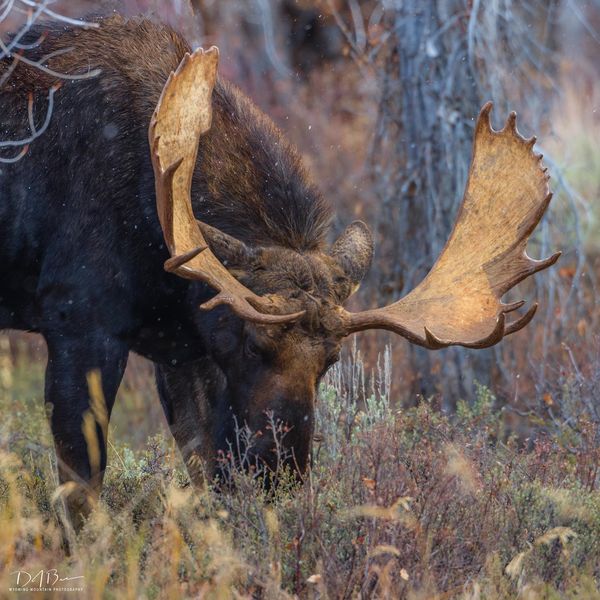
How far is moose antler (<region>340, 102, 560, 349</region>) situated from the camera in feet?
18.4

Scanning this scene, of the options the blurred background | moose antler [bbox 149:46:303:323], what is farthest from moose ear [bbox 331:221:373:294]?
the blurred background

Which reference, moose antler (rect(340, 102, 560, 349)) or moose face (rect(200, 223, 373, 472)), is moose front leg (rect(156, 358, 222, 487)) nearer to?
moose face (rect(200, 223, 373, 472))

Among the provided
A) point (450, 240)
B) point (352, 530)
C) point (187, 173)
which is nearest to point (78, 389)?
point (187, 173)

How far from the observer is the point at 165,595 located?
409cm

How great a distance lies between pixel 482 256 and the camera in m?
5.84

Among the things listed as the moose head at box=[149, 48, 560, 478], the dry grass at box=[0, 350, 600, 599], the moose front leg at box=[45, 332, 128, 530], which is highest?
the moose head at box=[149, 48, 560, 478]

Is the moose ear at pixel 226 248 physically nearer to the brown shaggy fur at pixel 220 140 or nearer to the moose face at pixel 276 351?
the moose face at pixel 276 351

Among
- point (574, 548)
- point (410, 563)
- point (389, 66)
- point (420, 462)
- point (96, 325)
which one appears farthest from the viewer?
point (389, 66)

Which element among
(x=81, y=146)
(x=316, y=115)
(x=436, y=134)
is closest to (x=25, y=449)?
(x=81, y=146)

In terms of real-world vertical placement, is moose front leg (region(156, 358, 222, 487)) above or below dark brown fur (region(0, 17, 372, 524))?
below

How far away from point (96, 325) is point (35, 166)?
860 millimetres

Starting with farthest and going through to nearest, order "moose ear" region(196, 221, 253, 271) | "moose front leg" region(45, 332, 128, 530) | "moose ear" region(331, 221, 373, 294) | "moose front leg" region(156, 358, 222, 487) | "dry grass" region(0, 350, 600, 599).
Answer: "moose front leg" region(156, 358, 222, 487), "moose ear" region(331, 221, 373, 294), "moose front leg" region(45, 332, 128, 530), "moose ear" region(196, 221, 253, 271), "dry grass" region(0, 350, 600, 599)

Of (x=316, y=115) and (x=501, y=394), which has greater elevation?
(x=316, y=115)

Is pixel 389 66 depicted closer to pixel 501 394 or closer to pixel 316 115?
pixel 501 394
